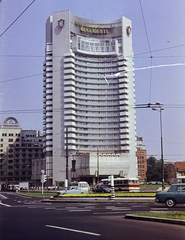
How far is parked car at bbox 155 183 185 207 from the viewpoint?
21.6 m

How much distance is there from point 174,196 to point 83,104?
264 ft

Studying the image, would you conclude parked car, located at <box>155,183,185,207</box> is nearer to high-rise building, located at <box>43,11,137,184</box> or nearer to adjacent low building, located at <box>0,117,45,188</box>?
high-rise building, located at <box>43,11,137,184</box>

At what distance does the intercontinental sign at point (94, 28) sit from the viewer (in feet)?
401

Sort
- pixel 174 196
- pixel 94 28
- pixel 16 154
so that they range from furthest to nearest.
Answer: pixel 16 154, pixel 94 28, pixel 174 196

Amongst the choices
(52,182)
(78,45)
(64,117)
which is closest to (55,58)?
(78,45)

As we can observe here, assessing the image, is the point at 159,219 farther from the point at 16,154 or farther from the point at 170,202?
the point at 16,154

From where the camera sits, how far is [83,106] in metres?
102

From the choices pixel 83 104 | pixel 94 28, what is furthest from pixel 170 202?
pixel 94 28

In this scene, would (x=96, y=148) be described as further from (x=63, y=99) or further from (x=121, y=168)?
(x=63, y=99)

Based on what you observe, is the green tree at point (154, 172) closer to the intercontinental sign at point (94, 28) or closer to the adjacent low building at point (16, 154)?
the adjacent low building at point (16, 154)

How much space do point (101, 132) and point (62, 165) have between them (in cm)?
1682

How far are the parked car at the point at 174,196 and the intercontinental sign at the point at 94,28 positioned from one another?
A: 106 metres

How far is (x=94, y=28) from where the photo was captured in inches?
4892

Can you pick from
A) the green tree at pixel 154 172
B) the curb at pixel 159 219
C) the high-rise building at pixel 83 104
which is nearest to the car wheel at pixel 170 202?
the curb at pixel 159 219
